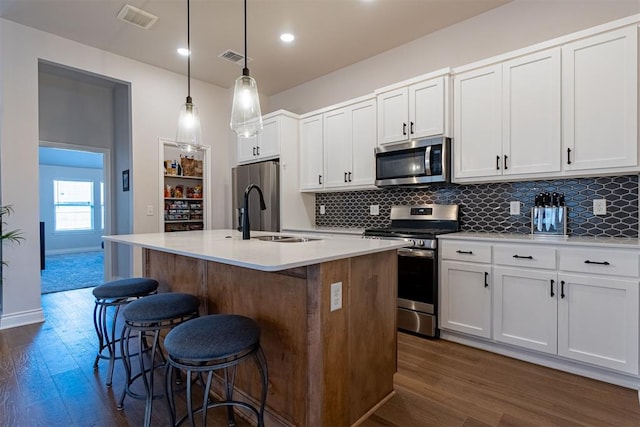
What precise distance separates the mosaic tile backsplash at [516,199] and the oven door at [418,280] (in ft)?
2.18

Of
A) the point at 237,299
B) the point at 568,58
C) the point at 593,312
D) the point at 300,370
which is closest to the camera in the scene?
the point at 300,370

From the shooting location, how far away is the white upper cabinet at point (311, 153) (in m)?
4.25

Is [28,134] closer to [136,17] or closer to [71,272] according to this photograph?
[136,17]

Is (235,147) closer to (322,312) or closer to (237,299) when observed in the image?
(237,299)

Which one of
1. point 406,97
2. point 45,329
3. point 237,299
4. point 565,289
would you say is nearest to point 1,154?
point 45,329

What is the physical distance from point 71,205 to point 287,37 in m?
8.86

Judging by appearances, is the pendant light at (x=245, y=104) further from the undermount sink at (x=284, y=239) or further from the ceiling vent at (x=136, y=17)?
the ceiling vent at (x=136, y=17)

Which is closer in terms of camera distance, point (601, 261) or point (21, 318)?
point (601, 261)

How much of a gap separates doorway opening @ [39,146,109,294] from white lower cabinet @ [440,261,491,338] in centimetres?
749

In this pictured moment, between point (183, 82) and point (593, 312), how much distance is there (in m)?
5.13

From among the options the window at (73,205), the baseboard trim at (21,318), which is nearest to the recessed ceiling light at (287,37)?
the baseboard trim at (21,318)

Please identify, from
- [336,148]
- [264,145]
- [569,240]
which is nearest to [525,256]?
[569,240]

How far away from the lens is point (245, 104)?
2287 millimetres

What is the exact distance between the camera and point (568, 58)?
7.94ft
